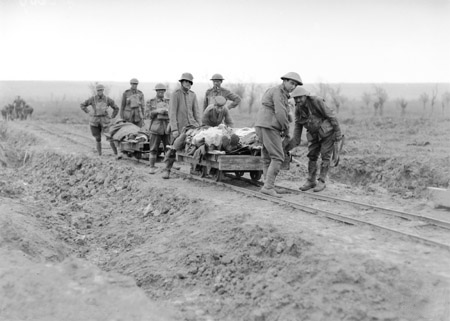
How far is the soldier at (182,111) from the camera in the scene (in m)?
9.65

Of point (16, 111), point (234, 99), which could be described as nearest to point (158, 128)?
point (234, 99)

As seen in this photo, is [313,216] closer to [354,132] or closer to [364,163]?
[364,163]

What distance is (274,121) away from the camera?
778 centimetres

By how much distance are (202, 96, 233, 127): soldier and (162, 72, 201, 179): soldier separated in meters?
0.46

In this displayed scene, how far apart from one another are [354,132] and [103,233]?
1526 cm

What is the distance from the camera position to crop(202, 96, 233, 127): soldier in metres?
9.30

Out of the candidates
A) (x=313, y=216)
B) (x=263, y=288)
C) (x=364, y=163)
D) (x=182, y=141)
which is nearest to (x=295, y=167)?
(x=364, y=163)

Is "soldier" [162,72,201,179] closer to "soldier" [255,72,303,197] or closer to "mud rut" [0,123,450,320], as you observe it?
"mud rut" [0,123,450,320]

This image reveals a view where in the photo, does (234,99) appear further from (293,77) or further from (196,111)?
(293,77)

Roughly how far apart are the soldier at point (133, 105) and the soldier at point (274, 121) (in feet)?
21.5

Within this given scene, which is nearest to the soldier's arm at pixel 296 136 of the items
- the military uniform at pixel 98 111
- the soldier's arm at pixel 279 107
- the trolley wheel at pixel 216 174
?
the soldier's arm at pixel 279 107

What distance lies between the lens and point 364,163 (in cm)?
1270

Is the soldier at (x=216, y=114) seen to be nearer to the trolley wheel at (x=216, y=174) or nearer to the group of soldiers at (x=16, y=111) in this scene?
the trolley wheel at (x=216, y=174)

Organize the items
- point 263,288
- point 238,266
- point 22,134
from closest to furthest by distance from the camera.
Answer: point 263,288 < point 238,266 < point 22,134
